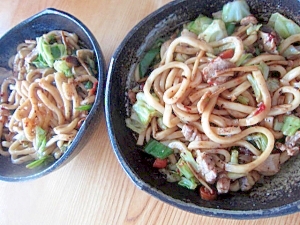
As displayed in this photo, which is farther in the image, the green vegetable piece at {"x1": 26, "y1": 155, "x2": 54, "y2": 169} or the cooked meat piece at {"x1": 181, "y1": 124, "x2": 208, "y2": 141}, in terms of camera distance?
the green vegetable piece at {"x1": 26, "y1": 155, "x2": 54, "y2": 169}

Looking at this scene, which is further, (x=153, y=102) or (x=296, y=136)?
(x=153, y=102)

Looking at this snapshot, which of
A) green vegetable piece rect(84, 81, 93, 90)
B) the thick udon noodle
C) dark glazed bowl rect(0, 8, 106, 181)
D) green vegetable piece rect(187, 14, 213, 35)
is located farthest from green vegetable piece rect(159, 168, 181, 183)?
green vegetable piece rect(187, 14, 213, 35)

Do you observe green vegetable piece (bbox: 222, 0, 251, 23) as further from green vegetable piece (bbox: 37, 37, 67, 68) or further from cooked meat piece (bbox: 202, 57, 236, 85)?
green vegetable piece (bbox: 37, 37, 67, 68)

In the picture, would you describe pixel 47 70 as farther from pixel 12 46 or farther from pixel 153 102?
pixel 153 102

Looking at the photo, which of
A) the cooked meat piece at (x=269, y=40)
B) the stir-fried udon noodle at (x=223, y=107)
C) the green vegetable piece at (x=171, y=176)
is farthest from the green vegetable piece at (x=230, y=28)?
the green vegetable piece at (x=171, y=176)

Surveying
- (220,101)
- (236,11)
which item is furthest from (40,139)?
(236,11)

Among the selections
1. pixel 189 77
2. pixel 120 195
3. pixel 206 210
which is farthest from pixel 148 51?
pixel 206 210
